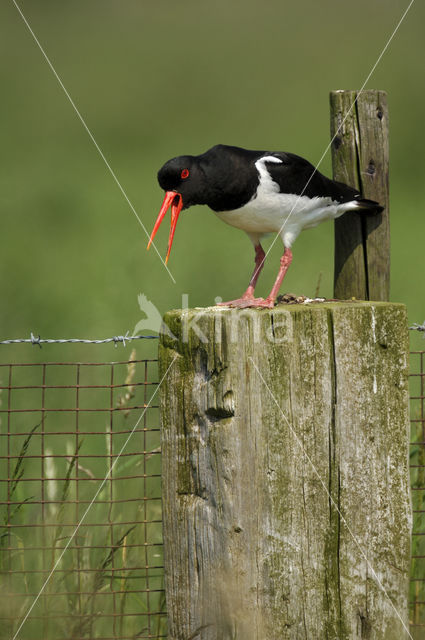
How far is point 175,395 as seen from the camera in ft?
9.11

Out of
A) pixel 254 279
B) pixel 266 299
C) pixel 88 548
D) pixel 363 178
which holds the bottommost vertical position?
pixel 88 548

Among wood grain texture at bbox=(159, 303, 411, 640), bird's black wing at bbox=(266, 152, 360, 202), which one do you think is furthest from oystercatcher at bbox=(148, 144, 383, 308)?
wood grain texture at bbox=(159, 303, 411, 640)

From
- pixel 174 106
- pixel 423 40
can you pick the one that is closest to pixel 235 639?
pixel 174 106

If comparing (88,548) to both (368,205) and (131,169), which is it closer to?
(368,205)

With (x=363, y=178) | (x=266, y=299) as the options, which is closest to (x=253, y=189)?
(x=363, y=178)

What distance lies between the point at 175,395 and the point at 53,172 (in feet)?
32.0

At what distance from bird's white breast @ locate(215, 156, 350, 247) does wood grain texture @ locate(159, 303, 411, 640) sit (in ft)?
4.25

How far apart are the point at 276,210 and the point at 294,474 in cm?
165

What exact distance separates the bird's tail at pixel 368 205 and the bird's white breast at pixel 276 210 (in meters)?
0.19

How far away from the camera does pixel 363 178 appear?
146 inches

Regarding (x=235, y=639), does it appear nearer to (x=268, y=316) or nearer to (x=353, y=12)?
(x=268, y=316)

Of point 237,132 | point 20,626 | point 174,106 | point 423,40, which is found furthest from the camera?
point 423,40

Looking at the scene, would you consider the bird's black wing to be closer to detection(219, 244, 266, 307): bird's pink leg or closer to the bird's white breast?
the bird's white breast

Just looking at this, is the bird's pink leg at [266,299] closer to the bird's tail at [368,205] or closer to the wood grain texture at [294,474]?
the wood grain texture at [294,474]
